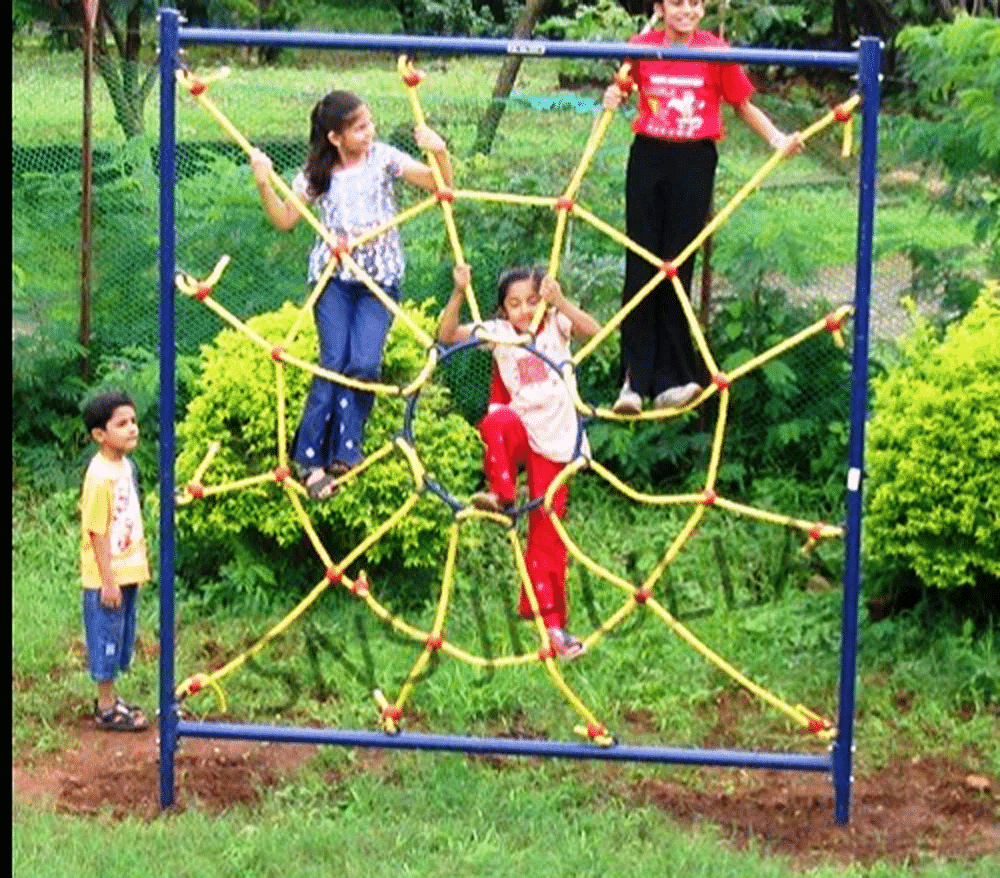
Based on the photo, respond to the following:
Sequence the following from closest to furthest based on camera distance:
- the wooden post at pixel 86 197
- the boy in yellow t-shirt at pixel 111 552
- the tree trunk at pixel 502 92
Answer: the boy in yellow t-shirt at pixel 111 552, the wooden post at pixel 86 197, the tree trunk at pixel 502 92

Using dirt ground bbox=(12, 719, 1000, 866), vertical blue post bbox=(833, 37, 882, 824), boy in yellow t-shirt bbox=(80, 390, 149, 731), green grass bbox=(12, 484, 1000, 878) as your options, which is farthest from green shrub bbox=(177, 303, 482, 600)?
vertical blue post bbox=(833, 37, 882, 824)

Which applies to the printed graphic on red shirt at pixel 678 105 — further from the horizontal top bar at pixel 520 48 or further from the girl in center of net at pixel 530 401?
the girl in center of net at pixel 530 401

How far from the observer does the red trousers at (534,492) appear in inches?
271

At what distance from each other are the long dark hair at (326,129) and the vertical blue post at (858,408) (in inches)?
51.4

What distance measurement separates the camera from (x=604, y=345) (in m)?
9.41

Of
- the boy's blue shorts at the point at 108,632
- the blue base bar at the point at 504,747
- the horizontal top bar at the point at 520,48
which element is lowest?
the blue base bar at the point at 504,747

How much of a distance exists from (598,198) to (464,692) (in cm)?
278

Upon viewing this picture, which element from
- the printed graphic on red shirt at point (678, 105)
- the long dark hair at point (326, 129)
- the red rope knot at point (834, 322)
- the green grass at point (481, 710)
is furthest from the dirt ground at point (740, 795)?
the printed graphic on red shirt at point (678, 105)

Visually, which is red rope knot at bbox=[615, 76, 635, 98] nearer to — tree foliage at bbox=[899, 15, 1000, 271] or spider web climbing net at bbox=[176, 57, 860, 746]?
spider web climbing net at bbox=[176, 57, 860, 746]

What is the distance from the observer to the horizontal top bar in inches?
247

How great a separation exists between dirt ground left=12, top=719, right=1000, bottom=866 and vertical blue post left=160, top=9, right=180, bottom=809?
0.23 metres

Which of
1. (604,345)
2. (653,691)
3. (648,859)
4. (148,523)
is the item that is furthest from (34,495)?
(648,859)

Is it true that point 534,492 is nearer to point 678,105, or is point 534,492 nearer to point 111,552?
point 678,105

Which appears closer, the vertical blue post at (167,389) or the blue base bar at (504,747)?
the vertical blue post at (167,389)
